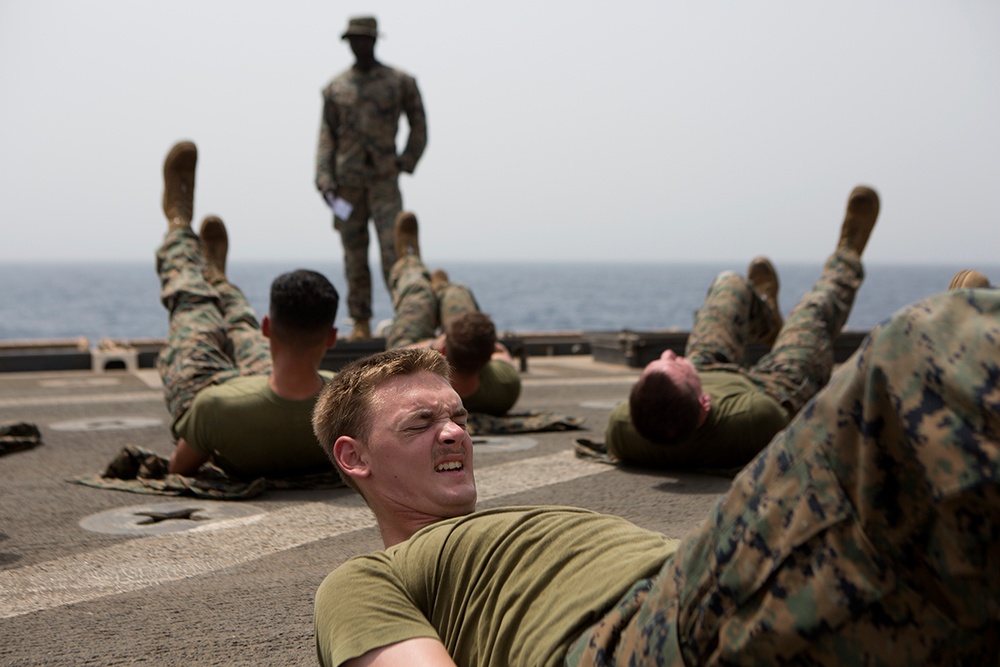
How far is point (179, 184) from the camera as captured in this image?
25.1 ft

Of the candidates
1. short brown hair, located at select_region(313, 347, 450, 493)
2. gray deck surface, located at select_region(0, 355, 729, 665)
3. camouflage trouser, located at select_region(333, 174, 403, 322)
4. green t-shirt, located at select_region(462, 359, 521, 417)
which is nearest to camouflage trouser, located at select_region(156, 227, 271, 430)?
gray deck surface, located at select_region(0, 355, 729, 665)

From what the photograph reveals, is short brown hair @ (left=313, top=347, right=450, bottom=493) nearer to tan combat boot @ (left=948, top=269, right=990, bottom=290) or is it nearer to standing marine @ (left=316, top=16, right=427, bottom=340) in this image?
tan combat boot @ (left=948, top=269, right=990, bottom=290)

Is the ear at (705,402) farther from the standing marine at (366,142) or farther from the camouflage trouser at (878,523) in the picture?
the standing marine at (366,142)

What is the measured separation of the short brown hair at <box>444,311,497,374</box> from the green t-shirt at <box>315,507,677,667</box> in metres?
4.33

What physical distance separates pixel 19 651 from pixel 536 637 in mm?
1743

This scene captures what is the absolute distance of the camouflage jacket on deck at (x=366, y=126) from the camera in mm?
12234

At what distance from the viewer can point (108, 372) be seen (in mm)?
12508

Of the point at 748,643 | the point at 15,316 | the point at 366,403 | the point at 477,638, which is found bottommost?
the point at 15,316

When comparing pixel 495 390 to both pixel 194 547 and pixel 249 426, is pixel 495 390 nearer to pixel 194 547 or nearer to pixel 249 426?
pixel 249 426

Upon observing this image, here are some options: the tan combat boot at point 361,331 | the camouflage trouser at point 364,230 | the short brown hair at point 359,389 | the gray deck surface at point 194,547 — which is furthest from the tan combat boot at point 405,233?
the short brown hair at point 359,389

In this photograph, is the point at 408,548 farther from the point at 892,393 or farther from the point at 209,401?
the point at 209,401

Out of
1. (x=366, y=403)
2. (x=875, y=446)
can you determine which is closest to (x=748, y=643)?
(x=875, y=446)

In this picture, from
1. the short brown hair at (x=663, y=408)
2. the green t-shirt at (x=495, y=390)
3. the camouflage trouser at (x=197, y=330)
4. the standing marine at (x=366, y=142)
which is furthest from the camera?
the standing marine at (x=366, y=142)

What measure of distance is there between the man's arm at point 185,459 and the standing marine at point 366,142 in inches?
252
